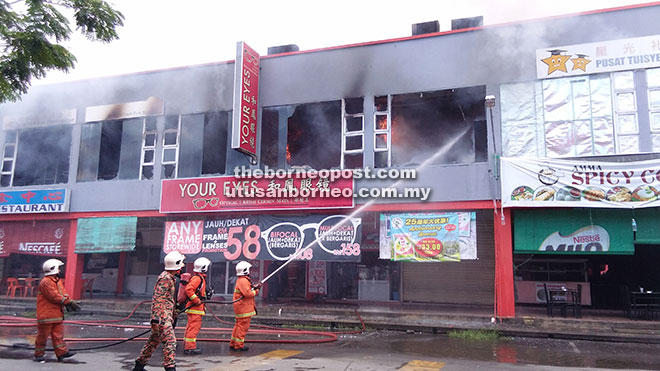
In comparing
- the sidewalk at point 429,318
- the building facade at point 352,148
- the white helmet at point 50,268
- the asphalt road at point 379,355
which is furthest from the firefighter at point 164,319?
the building facade at point 352,148

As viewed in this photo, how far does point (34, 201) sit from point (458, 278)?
14.0 m

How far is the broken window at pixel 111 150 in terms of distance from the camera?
16.2 meters

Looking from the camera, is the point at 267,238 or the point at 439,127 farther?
the point at 439,127

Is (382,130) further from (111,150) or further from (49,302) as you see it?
(111,150)

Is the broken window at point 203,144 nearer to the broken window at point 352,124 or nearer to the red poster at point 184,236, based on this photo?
the red poster at point 184,236

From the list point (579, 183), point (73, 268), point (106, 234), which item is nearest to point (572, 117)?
point (579, 183)

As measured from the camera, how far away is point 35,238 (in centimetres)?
1692

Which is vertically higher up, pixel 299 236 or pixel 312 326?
pixel 299 236

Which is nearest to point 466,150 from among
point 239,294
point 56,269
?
point 239,294

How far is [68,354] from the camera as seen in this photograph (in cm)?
796

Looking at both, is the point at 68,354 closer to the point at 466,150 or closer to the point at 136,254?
the point at 466,150

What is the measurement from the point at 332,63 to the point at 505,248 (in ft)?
22.7

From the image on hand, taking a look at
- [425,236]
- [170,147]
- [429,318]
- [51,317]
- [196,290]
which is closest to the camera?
[51,317]

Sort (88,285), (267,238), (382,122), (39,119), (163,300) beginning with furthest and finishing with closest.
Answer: (88,285) → (39,119) → (267,238) → (382,122) → (163,300)
